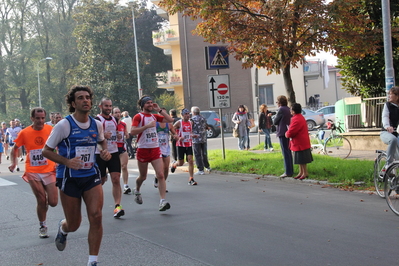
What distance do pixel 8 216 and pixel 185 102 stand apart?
33802 millimetres

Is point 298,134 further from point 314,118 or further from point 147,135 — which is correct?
point 314,118

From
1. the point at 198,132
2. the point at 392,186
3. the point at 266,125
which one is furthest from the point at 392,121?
the point at 266,125

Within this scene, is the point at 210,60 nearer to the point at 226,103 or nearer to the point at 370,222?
the point at 226,103

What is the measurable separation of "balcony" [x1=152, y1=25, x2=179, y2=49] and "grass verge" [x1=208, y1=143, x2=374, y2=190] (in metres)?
26.6

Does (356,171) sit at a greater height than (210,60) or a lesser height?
lesser

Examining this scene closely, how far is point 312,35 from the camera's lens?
12047mm

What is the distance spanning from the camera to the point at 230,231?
6414 mm

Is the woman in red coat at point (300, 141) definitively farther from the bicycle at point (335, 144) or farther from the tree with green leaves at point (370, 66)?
the tree with green leaves at point (370, 66)

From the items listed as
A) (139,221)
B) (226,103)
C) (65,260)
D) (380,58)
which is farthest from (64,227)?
(380,58)

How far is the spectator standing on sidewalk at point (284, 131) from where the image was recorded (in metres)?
11.5

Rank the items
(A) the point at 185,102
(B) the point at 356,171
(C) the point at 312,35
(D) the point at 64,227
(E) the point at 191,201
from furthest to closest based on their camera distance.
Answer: (A) the point at 185,102 < (C) the point at 312,35 < (B) the point at 356,171 < (E) the point at 191,201 < (D) the point at 64,227

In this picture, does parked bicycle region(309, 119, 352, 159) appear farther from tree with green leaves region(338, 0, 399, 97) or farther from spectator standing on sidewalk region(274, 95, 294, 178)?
spectator standing on sidewalk region(274, 95, 294, 178)

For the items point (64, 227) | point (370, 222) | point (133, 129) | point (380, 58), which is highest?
point (380, 58)

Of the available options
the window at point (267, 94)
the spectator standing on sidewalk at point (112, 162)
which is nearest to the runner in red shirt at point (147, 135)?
the spectator standing on sidewalk at point (112, 162)
